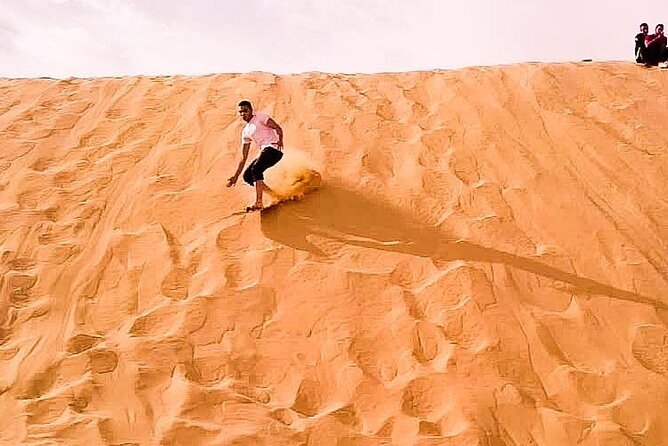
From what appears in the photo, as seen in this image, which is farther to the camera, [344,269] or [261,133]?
[261,133]

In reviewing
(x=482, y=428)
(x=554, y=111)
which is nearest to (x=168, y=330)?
(x=482, y=428)

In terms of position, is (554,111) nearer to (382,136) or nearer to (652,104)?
(652,104)

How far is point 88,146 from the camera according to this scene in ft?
22.6

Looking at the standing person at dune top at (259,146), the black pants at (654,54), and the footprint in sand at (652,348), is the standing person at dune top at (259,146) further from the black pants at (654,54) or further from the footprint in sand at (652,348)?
the black pants at (654,54)

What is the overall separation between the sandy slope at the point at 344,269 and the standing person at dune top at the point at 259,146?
26cm

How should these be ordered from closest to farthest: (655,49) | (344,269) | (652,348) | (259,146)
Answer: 1. (652,348)
2. (344,269)
3. (259,146)
4. (655,49)

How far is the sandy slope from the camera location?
3992mm

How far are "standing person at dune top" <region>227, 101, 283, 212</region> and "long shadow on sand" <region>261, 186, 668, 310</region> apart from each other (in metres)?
0.26

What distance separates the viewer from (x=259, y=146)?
5.75m

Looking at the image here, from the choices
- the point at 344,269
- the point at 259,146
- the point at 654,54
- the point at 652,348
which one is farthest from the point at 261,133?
the point at 654,54

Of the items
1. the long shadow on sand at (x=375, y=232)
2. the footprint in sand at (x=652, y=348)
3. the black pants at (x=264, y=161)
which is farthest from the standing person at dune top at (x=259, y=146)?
the footprint in sand at (x=652, y=348)

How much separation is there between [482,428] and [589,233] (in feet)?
7.90

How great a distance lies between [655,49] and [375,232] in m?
5.30

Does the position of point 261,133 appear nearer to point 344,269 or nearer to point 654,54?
point 344,269
